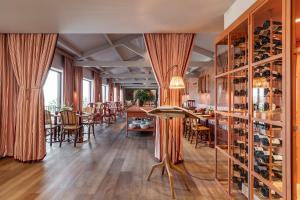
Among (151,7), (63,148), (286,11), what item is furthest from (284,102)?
(63,148)

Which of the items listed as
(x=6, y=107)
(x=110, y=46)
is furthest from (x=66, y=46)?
(x=6, y=107)

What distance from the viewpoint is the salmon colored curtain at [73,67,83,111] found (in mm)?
8141

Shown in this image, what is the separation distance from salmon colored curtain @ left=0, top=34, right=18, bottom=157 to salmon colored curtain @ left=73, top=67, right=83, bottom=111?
3.52 m

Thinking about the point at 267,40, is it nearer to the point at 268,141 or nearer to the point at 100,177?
the point at 268,141

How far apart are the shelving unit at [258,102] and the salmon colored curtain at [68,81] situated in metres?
5.98

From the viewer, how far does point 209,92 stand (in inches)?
352

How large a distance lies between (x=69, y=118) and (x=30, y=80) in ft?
5.43

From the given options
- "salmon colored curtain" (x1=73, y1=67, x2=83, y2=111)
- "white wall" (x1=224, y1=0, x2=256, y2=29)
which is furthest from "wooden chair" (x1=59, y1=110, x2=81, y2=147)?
"white wall" (x1=224, y1=0, x2=256, y2=29)

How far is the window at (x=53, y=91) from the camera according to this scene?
6.92 metres

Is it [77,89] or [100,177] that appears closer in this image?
[100,177]

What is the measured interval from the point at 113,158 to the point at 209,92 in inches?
225

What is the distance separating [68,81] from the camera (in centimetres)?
764

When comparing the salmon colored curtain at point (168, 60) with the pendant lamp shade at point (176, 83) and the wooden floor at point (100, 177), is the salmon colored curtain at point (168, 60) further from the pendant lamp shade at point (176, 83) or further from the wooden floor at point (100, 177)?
the wooden floor at point (100, 177)

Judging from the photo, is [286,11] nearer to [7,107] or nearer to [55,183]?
[55,183]
